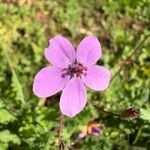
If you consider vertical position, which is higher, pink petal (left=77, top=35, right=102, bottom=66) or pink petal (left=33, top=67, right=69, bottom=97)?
pink petal (left=77, top=35, right=102, bottom=66)

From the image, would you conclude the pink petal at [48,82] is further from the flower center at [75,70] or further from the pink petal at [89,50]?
the pink petal at [89,50]

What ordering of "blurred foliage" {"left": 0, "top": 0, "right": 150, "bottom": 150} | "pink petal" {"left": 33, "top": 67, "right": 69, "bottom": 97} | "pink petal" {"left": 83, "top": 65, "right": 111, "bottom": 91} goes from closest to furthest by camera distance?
1. "pink petal" {"left": 33, "top": 67, "right": 69, "bottom": 97}
2. "pink petal" {"left": 83, "top": 65, "right": 111, "bottom": 91}
3. "blurred foliage" {"left": 0, "top": 0, "right": 150, "bottom": 150}

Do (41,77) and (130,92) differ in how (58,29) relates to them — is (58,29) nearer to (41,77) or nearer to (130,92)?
(130,92)

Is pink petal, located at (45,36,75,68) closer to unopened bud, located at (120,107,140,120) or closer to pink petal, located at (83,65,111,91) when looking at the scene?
pink petal, located at (83,65,111,91)

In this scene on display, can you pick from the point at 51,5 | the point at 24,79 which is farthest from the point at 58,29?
the point at 24,79

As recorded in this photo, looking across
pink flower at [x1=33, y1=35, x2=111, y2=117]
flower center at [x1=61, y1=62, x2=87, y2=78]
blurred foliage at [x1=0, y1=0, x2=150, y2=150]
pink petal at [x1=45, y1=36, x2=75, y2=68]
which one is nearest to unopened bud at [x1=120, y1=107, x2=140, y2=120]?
pink flower at [x1=33, y1=35, x2=111, y2=117]
